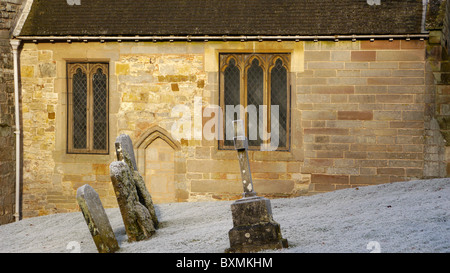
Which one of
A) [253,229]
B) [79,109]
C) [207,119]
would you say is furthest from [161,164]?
[253,229]

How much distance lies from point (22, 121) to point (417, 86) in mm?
8693

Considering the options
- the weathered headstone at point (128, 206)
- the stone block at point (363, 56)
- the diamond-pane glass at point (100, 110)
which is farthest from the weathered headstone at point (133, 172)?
the stone block at point (363, 56)

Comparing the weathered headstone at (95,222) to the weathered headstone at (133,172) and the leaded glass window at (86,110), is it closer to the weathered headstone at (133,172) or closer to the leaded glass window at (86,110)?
the weathered headstone at (133,172)

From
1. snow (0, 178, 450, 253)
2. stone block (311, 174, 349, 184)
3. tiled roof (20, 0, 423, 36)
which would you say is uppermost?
tiled roof (20, 0, 423, 36)

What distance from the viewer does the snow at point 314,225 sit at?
786cm

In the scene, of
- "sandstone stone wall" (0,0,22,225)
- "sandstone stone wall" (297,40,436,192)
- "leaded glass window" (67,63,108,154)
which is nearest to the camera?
"sandstone stone wall" (297,40,436,192)

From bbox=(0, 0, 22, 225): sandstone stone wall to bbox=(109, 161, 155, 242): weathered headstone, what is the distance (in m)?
4.92

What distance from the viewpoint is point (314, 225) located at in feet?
30.0

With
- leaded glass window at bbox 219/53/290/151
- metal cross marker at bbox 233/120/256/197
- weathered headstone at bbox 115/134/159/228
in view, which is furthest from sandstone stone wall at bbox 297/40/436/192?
metal cross marker at bbox 233/120/256/197

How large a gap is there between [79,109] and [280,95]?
4.63 metres

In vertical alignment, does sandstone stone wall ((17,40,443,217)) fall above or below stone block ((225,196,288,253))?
above

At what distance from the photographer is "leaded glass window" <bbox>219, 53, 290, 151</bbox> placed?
13523mm

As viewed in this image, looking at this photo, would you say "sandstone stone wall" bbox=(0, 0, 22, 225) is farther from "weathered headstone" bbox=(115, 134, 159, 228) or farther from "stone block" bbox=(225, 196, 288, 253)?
"stone block" bbox=(225, 196, 288, 253)

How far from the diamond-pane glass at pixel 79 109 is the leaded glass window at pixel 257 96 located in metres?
3.21
